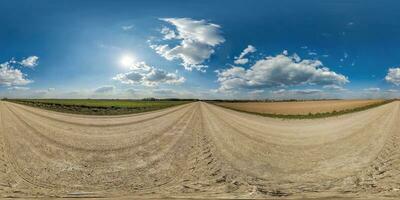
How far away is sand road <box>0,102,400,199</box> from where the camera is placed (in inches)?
368

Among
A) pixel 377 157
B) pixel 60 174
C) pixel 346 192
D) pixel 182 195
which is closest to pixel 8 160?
pixel 60 174

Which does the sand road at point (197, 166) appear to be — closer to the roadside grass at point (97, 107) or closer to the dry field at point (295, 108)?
the roadside grass at point (97, 107)

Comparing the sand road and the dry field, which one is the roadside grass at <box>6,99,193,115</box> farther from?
the sand road

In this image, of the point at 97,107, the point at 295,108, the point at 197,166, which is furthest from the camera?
the point at 97,107

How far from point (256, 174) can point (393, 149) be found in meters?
8.12

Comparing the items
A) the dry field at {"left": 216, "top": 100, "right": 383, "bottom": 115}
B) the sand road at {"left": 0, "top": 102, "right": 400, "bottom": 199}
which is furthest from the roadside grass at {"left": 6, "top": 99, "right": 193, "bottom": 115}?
the sand road at {"left": 0, "top": 102, "right": 400, "bottom": 199}

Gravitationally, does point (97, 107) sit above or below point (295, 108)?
below

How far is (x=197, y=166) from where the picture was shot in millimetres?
12656

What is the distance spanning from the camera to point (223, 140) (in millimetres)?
18906

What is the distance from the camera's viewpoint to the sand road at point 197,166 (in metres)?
9.35

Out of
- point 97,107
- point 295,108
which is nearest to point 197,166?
point 295,108

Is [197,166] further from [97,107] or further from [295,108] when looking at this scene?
[97,107]

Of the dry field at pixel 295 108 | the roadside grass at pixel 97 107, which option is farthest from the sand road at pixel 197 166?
the dry field at pixel 295 108

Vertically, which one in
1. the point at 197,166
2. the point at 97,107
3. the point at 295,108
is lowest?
the point at 197,166
